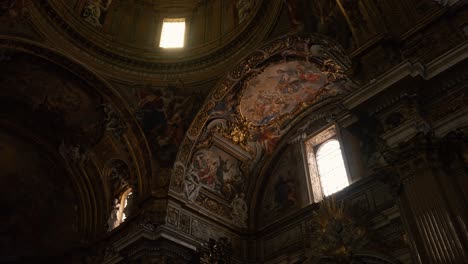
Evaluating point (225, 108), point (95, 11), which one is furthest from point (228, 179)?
point (95, 11)

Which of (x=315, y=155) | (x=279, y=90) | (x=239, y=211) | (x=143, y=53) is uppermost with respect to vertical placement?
(x=143, y=53)

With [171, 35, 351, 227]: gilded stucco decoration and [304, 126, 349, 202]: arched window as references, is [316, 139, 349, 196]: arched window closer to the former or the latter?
[304, 126, 349, 202]: arched window

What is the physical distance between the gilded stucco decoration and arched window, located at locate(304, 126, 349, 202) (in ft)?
3.12

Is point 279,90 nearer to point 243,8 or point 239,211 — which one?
point 243,8

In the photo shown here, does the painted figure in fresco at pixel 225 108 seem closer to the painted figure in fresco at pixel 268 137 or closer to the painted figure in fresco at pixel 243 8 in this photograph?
the painted figure in fresco at pixel 268 137

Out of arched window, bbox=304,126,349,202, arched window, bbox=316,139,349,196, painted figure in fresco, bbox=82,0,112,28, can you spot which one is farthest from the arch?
arched window, bbox=316,139,349,196

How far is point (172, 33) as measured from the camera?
46.2 feet

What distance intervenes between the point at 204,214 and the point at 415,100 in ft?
22.2

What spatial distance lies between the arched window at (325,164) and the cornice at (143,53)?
10.8 ft

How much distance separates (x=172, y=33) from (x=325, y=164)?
6.74 m

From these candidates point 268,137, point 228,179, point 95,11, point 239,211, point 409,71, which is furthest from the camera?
point 95,11

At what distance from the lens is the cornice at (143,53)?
11.3 meters

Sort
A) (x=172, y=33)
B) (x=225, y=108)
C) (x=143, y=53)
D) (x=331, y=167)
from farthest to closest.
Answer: (x=172, y=33) < (x=143, y=53) < (x=225, y=108) < (x=331, y=167)

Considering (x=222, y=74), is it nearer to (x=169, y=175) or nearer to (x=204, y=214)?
(x=169, y=175)
